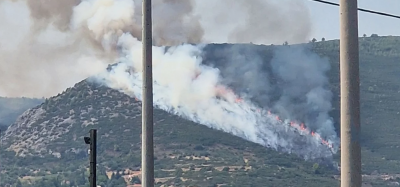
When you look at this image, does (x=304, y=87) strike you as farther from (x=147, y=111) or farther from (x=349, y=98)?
(x=349, y=98)

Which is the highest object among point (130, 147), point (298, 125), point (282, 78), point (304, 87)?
point (282, 78)

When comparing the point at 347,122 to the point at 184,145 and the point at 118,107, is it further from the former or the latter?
the point at 118,107

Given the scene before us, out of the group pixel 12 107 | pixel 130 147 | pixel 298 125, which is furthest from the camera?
pixel 12 107

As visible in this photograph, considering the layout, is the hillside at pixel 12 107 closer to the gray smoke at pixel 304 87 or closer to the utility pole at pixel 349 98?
the gray smoke at pixel 304 87

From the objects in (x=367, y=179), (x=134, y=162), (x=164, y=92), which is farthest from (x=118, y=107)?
(x=367, y=179)

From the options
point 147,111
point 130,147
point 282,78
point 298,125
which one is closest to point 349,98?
point 147,111

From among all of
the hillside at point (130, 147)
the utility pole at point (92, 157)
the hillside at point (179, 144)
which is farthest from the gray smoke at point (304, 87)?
the utility pole at point (92, 157)

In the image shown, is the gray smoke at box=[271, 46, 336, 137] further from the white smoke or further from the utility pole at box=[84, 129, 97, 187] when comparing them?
the utility pole at box=[84, 129, 97, 187]
